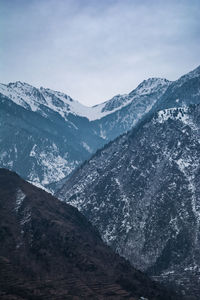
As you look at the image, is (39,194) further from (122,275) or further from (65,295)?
(65,295)

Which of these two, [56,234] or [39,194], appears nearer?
[56,234]

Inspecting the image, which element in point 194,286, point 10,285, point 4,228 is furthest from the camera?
point 194,286

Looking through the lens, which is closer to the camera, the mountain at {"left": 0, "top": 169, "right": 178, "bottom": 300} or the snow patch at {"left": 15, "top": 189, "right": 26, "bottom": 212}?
the mountain at {"left": 0, "top": 169, "right": 178, "bottom": 300}

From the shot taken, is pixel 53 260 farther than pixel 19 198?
No

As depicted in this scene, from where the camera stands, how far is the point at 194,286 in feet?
590

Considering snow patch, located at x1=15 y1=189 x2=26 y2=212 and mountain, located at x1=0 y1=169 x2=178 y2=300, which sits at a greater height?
snow patch, located at x1=15 y1=189 x2=26 y2=212

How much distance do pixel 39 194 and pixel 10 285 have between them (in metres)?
70.0

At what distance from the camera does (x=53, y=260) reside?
155 m

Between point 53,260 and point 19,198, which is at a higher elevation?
point 19,198

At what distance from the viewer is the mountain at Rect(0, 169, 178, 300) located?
137750mm

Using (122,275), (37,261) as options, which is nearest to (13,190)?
(37,261)

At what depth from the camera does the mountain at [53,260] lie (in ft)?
452

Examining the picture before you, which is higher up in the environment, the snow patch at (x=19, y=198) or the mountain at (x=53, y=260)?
the snow patch at (x=19, y=198)

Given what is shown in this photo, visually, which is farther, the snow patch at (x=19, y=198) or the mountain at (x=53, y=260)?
the snow patch at (x=19, y=198)
